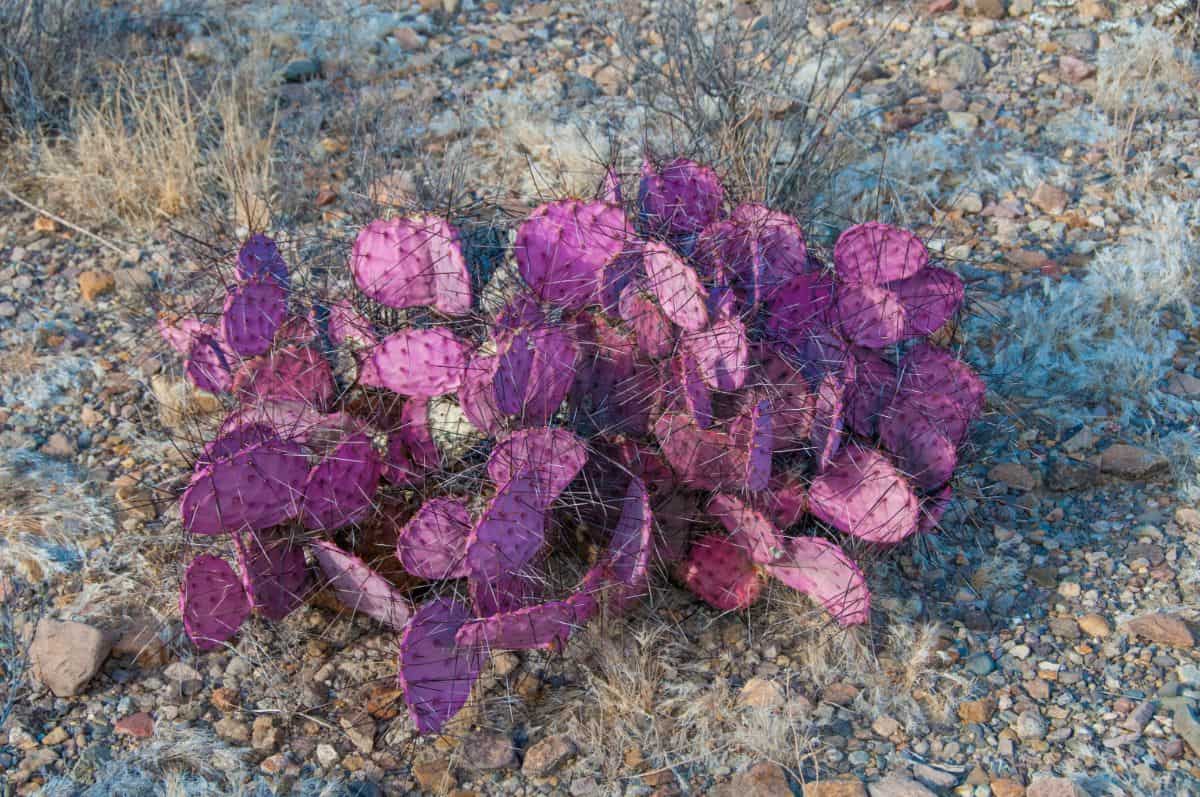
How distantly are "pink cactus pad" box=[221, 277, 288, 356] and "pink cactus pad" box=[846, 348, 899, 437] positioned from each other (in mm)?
1437

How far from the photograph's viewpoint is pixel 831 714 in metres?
2.84

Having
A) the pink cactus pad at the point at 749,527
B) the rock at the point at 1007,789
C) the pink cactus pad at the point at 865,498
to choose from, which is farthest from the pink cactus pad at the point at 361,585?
the rock at the point at 1007,789

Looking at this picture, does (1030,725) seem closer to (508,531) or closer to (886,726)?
(886,726)

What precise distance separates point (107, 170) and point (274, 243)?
175cm

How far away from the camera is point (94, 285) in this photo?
167 inches

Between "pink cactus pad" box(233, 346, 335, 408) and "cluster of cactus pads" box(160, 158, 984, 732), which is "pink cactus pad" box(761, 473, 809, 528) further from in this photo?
"pink cactus pad" box(233, 346, 335, 408)

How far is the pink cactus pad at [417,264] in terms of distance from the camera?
9.46 feet

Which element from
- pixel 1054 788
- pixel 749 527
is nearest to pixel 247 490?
pixel 749 527

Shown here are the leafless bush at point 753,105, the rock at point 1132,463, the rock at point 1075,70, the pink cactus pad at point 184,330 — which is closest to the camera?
the pink cactus pad at point 184,330

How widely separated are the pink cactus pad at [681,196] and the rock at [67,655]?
5.54ft

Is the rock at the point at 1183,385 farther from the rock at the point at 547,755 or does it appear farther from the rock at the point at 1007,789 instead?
the rock at the point at 547,755

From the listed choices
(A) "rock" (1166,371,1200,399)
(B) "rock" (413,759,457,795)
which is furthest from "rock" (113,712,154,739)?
(A) "rock" (1166,371,1200,399)

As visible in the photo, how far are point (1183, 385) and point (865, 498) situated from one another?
149cm

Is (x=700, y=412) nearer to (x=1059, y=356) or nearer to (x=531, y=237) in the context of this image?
(x=531, y=237)
